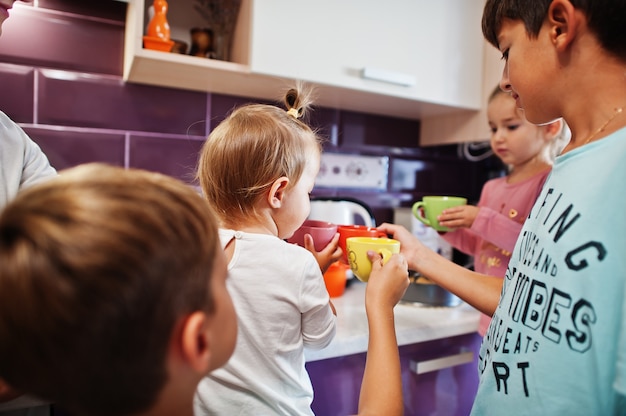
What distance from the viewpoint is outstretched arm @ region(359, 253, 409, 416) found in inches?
22.5

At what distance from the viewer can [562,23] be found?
516 mm

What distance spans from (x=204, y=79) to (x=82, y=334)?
0.97m

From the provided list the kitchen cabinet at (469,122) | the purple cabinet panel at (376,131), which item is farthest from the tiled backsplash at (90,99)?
the kitchen cabinet at (469,122)

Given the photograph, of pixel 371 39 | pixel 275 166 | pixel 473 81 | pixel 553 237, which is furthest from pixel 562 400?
pixel 473 81

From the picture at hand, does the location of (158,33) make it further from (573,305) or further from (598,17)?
(573,305)

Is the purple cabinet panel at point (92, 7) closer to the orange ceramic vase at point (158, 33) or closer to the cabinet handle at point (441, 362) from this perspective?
the orange ceramic vase at point (158, 33)

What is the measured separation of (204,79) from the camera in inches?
46.4

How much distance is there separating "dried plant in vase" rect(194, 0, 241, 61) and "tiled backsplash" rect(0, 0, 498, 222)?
173mm

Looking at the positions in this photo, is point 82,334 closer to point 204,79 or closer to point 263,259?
point 263,259

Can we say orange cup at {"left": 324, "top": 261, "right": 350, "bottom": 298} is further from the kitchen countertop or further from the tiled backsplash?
the tiled backsplash

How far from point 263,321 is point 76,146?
826 millimetres

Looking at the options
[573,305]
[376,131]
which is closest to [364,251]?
[573,305]

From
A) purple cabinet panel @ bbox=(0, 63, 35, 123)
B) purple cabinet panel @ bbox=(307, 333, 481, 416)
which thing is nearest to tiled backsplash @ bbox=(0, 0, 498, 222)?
purple cabinet panel @ bbox=(0, 63, 35, 123)

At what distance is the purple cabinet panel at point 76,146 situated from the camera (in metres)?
1.14
